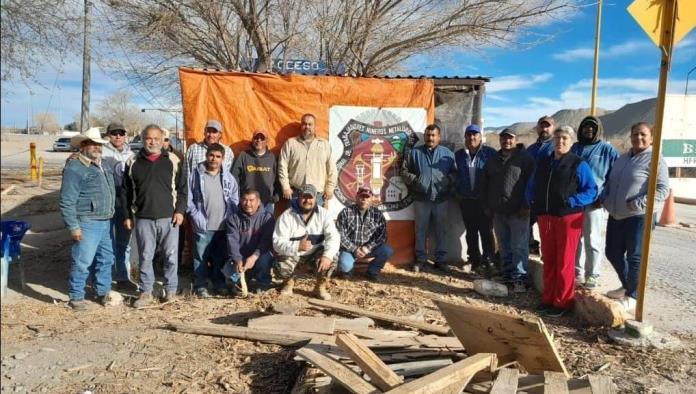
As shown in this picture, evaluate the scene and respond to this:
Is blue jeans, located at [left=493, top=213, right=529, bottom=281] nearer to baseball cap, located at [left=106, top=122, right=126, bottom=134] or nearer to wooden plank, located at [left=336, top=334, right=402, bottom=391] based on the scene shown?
wooden plank, located at [left=336, top=334, right=402, bottom=391]

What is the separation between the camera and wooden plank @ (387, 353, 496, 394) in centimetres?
298

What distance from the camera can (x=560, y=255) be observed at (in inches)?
197

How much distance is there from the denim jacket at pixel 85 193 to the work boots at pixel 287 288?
2040 millimetres

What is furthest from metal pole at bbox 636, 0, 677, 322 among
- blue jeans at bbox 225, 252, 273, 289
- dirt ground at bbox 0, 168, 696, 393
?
blue jeans at bbox 225, 252, 273, 289

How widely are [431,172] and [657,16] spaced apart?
299cm

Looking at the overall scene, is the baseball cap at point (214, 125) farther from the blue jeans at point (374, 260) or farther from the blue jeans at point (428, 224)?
the blue jeans at point (428, 224)

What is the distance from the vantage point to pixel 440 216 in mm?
Answer: 6680

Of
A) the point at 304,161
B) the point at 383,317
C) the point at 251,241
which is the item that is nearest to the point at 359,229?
the point at 304,161

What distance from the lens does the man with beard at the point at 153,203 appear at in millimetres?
5172

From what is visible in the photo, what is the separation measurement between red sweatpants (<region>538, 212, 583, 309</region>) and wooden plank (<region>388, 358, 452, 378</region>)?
200 centimetres

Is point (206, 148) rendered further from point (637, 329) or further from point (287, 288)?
point (637, 329)

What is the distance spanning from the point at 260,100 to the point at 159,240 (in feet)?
7.50

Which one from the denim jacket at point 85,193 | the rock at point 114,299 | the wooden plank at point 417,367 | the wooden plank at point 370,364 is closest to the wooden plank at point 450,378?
the wooden plank at point 370,364

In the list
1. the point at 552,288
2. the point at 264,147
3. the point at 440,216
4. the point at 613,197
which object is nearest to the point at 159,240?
the point at 264,147
